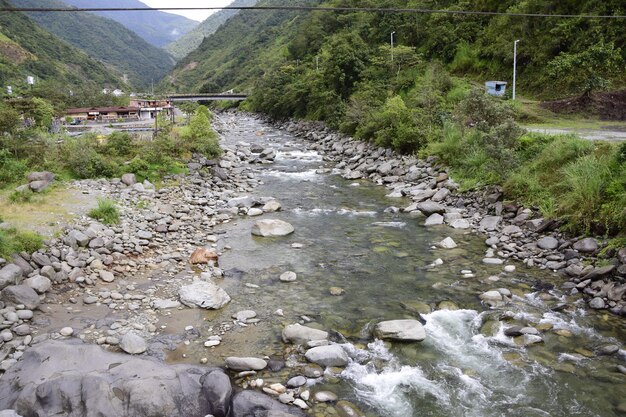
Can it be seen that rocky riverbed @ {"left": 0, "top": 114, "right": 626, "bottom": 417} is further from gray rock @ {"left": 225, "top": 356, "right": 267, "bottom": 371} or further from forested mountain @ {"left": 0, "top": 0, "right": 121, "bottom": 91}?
forested mountain @ {"left": 0, "top": 0, "right": 121, "bottom": 91}

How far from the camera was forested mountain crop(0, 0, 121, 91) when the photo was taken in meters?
91.2

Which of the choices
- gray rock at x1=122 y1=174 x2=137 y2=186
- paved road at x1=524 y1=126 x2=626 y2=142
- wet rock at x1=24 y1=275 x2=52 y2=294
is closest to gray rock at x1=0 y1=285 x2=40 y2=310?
wet rock at x1=24 y1=275 x2=52 y2=294

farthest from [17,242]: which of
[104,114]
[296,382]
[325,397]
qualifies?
[104,114]

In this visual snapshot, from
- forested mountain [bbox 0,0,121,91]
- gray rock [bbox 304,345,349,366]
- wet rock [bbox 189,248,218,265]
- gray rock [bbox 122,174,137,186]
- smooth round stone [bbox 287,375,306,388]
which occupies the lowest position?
smooth round stone [bbox 287,375,306,388]

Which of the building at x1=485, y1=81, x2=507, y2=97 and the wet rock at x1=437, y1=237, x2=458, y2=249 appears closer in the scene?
the wet rock at x1=437, y1=237, x2=458, y2=249

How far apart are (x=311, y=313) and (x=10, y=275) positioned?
6.64 m

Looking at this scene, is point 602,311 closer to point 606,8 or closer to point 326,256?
point 326,256

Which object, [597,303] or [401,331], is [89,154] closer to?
[401,331]

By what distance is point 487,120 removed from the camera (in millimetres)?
19625

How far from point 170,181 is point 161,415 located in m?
15.8

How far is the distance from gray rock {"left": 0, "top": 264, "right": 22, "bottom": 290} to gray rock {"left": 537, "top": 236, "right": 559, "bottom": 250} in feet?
43.7

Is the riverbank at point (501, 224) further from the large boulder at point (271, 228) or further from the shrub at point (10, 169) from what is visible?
the shrub at point (10, 169)

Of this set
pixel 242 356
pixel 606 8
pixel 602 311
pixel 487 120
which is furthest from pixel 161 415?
pixel 606 8

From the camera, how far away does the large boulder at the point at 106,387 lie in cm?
642
